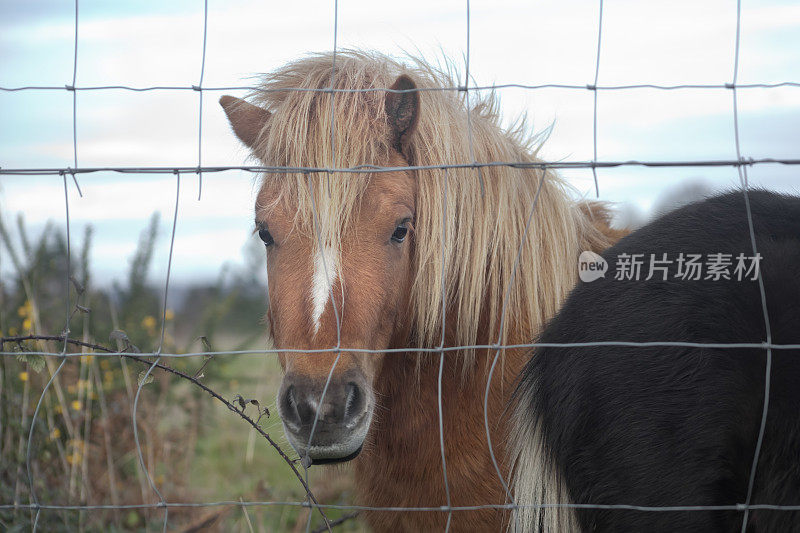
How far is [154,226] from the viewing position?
4539 millimetres

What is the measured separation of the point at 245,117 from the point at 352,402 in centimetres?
120

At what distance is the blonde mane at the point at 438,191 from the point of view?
6.98 ft

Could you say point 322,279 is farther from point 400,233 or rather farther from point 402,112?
point 402,112

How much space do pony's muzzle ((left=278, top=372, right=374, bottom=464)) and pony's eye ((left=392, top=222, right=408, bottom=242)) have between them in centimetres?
48

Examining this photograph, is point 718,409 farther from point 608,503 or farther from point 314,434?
point 314,434

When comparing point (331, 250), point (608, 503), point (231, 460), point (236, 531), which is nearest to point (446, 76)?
point (331, 250)

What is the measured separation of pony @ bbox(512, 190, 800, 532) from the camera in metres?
1.52

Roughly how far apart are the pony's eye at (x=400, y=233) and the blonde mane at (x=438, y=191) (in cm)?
7

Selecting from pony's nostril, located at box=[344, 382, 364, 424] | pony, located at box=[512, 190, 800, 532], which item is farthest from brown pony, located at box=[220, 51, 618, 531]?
pony, located at box=[512, 190, 800, 532]

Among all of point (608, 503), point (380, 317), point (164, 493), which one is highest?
point (380, 317)

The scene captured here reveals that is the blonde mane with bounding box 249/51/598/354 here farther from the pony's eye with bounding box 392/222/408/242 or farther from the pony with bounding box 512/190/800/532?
the pony with bounding box 512/190/800/532

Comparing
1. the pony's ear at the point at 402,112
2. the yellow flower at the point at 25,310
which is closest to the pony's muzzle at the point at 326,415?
the pony's ear at the point at 402,112

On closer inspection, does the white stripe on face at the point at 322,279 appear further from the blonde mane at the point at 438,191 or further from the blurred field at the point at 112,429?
the blurred field at the point at 112,429

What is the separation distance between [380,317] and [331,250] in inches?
10.2
